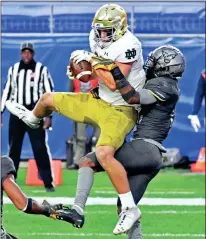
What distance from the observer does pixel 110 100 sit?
7.37 metres

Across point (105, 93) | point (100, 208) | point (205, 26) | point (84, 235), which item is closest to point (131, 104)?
point (105, 93)

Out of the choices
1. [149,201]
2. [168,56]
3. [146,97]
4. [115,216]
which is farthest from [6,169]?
[149,201]

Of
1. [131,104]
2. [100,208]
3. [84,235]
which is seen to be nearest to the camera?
[131,104]

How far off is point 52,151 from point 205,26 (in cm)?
285

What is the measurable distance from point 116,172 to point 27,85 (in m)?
5.01

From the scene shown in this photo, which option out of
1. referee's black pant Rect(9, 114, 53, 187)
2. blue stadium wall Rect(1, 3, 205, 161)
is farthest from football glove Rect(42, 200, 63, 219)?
blue stadium wall Rect(1, 3, 205, 161)

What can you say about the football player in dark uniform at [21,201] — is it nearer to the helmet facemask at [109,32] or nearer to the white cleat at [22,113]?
the white cleat at [22,113]

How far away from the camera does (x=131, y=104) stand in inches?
286

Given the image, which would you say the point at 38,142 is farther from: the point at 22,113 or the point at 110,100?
the point at 110,100

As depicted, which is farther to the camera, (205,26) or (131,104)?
(205,26)

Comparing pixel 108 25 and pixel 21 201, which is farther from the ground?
pixel 108 25

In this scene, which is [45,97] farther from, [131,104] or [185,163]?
[185,163]

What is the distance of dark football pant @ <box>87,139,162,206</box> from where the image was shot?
291 inches

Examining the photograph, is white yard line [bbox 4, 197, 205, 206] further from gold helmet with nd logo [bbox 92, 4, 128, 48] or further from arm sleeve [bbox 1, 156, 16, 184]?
gold helmet with nd logo [bbox 92, 4, 128, 48]
